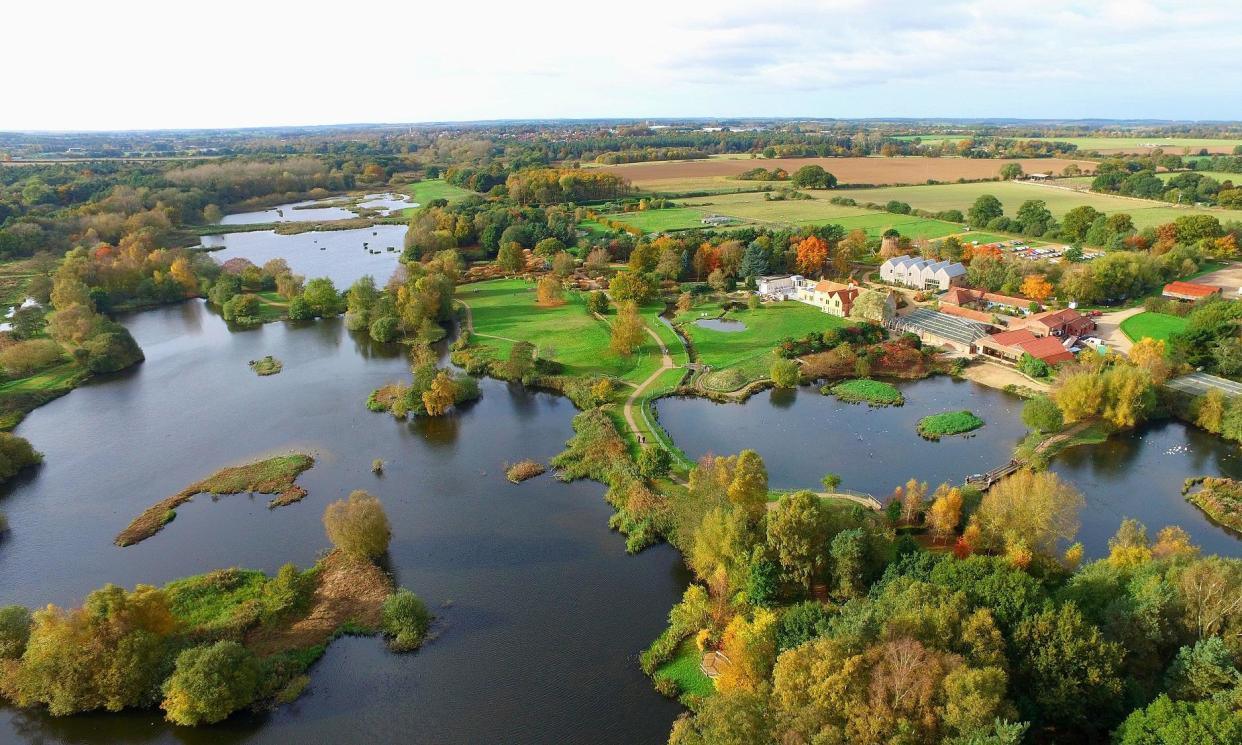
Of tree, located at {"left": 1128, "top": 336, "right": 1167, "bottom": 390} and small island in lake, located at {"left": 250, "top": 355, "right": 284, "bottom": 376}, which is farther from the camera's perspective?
small island in lake, located at {"left": 250, "top": 355, "right": 284, "bottom": 376}

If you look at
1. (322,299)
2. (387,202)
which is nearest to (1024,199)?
(322,299)

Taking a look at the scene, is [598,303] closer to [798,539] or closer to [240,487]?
[240,487]

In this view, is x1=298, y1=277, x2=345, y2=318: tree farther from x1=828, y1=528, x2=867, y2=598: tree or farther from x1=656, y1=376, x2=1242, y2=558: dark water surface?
x1=828, y1=528, x2=867, y2=598: tree

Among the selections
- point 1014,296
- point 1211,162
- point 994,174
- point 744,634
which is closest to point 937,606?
point 744,634

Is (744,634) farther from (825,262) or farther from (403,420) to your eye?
(825,262)

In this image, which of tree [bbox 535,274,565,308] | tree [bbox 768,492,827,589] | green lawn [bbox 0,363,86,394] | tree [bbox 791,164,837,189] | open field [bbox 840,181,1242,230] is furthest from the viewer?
tree [bbox 791,164,837,189]

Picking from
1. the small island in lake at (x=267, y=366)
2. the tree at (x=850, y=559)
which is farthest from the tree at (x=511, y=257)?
the tree at (x=850, y=559)

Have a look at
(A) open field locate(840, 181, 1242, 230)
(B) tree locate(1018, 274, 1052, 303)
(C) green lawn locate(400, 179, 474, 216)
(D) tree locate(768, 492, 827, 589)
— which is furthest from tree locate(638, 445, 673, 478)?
(C) green lawn locate(400, 179, 474, 216)
